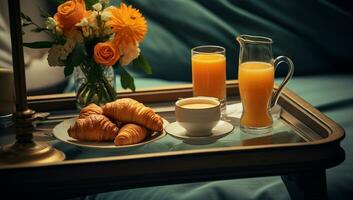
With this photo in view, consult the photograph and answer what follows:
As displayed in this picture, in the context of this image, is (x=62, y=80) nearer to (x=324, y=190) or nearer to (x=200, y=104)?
(x=200, y=104)

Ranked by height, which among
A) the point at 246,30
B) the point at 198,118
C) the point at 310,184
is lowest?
the point at 310,184

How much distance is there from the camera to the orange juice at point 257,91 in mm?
1410

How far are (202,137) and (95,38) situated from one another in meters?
0.33

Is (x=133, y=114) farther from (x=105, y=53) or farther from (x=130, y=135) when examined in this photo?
(x=105, y=53)

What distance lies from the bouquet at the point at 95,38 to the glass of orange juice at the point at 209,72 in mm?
142

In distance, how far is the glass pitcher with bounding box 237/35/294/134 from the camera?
141 cm

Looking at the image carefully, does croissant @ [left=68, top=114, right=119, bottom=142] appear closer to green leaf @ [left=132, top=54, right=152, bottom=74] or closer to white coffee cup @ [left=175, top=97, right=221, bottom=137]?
white coffee cup @ [left=175, top=97, right=221, bottom=137]

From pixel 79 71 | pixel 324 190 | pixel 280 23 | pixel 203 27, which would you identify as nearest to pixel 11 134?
pixel 79 71

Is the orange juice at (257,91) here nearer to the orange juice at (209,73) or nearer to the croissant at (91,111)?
the orange juice at (209,73)

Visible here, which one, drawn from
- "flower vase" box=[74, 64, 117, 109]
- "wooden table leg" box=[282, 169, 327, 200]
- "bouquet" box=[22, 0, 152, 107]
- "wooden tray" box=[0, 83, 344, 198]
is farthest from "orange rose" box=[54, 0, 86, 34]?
"wooden table leg" box=[282, 169, 327, 200]

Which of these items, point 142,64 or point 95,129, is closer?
point 95,129

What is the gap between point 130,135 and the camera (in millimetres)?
1273

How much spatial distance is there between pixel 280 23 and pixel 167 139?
85 cm

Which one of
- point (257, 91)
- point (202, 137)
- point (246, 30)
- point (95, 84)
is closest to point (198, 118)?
point (202, 137)
